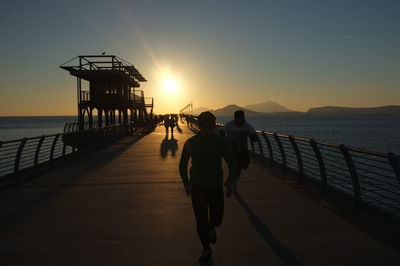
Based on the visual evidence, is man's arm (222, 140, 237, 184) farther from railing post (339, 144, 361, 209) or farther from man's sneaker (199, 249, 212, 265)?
railing post (339, 144, 361, 209)

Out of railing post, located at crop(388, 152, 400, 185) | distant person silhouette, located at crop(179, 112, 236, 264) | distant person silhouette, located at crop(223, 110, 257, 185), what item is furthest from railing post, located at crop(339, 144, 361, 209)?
distant person silhouette, located at crop(179, 112, 236, 264)

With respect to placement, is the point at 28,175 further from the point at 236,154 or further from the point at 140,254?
the point at 140,254

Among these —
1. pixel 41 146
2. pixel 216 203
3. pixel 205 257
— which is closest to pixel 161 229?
pixel 216 203

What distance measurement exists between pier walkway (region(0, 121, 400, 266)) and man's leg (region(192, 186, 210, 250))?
273mm

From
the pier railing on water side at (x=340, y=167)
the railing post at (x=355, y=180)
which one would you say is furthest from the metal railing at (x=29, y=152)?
the railing post at (x=355, y=180)

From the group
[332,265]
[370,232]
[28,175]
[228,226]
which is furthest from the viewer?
[28,175]

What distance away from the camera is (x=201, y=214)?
15.9 ft

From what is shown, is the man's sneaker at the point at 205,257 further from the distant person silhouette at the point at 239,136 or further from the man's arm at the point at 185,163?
the distant person silhouette at the point at 239,136

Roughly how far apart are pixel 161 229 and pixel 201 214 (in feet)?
5.37

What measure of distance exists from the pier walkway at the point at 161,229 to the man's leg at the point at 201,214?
27 cm

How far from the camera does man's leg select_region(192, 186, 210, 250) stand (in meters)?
4.82

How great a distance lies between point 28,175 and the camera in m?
12.0

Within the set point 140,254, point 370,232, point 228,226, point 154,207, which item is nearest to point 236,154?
point 154,207

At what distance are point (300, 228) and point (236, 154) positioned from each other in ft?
8.66
